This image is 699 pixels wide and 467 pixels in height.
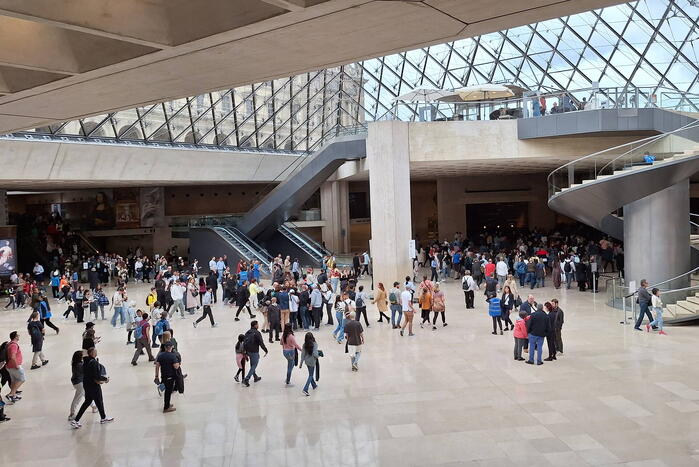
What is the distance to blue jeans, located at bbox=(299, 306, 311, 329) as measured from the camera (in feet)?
55.3

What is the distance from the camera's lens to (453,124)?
2492 centimetres

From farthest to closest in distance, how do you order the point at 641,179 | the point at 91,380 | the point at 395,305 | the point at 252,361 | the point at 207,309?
the point at 641,179 → the point at 207,309 → the point at 395,305 → the point at 252,361 → the point at 91,380

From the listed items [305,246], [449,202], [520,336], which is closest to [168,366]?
[520,336]

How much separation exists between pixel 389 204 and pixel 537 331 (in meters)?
11.6

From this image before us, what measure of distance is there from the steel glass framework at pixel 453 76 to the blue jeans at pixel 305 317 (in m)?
15.8

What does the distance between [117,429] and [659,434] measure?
25.4 ft

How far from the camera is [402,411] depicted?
32.4ft

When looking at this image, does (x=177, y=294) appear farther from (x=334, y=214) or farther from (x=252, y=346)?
(x=334, y=214)

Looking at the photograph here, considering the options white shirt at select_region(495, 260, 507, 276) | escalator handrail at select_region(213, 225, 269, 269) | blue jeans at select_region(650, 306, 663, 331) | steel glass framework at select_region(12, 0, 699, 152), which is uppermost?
steel glass framework at select_region(12, 0, 699, 152)

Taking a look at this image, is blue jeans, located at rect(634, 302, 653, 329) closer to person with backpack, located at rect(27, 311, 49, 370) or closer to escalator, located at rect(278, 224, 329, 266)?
person with backpack, located at rect(27, 311, 49, 370)

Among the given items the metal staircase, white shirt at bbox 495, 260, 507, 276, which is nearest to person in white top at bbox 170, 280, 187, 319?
white shirt at bbox 495, 260, 507, 276

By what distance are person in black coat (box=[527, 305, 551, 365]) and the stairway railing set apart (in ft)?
26.5

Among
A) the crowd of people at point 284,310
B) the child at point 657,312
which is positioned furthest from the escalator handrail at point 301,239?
the child at point 657,312

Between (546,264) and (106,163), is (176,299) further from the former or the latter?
(546,264)
